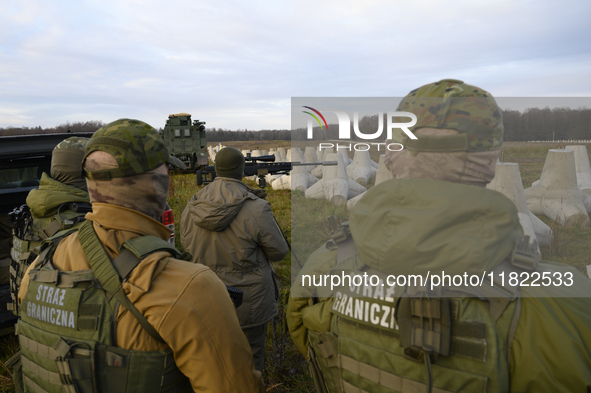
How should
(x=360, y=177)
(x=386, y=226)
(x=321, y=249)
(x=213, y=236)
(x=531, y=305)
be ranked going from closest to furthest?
(x=531, y=305), (x=386, y=226), (x=321, y=249), (x=213, y=236), (x=360, y=177)

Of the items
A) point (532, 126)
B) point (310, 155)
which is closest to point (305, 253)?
point (532, 126)

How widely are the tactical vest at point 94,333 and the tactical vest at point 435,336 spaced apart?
72cm

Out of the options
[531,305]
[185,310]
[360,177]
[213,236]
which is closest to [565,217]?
[360,177]

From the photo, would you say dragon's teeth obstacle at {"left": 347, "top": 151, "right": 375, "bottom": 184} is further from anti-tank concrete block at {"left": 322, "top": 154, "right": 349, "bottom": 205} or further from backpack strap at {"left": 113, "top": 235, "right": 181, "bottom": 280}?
backpack strap at {"left": 113, "top": 235, "right": 181, "bottom": 280}

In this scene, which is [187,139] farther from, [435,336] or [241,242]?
[435,336]

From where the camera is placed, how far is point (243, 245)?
312 centimetres

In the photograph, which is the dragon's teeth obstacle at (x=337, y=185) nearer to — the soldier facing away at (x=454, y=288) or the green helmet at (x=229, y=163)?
the green helmet at (x=229, y=163)

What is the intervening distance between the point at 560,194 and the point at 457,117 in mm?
8038

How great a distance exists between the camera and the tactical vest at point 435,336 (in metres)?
1.08

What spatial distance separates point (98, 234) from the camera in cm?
152

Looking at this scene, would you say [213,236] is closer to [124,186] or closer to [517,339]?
[124,186]

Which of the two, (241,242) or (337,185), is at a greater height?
(241,242)

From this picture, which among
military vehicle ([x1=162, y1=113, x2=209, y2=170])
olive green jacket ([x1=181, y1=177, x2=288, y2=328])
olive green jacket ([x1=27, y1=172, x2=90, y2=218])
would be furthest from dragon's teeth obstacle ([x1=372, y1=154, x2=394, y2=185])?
military vehicle ([x1=162, y1=113, x2=209, y2=170])

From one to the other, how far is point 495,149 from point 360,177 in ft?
35.0
